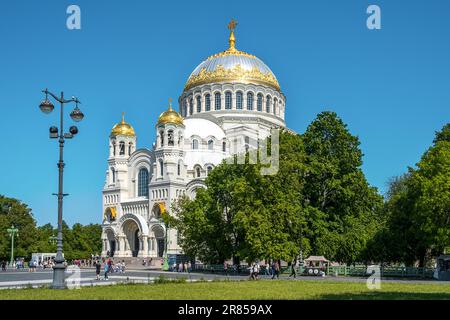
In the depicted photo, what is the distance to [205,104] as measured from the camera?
272 ft

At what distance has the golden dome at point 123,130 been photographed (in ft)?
257

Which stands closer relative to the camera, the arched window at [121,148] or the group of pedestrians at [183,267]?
the group of pedestrians at [183,267]

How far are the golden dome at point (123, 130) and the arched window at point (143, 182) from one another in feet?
18.0

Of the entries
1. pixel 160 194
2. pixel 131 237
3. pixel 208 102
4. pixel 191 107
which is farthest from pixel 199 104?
pixel 131 237

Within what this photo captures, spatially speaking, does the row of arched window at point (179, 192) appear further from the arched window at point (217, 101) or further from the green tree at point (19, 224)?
the green tree at point (19, 224)

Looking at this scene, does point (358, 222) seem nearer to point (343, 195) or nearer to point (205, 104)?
point (343, 195)

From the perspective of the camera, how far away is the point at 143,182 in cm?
7650

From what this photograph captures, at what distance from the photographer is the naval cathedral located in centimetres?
7069

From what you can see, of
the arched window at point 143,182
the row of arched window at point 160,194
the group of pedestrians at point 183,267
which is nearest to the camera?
the group of pedestrians at point 183,267

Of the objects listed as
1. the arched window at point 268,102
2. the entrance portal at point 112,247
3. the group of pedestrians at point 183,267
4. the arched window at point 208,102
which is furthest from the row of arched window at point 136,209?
the arched window at point 268,102

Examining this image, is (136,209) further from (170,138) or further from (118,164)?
(170,138)

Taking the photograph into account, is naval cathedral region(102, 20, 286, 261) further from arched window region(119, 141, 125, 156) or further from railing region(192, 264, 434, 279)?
railing region(192, 264, 434, 279)

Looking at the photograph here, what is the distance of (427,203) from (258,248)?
1081cm
